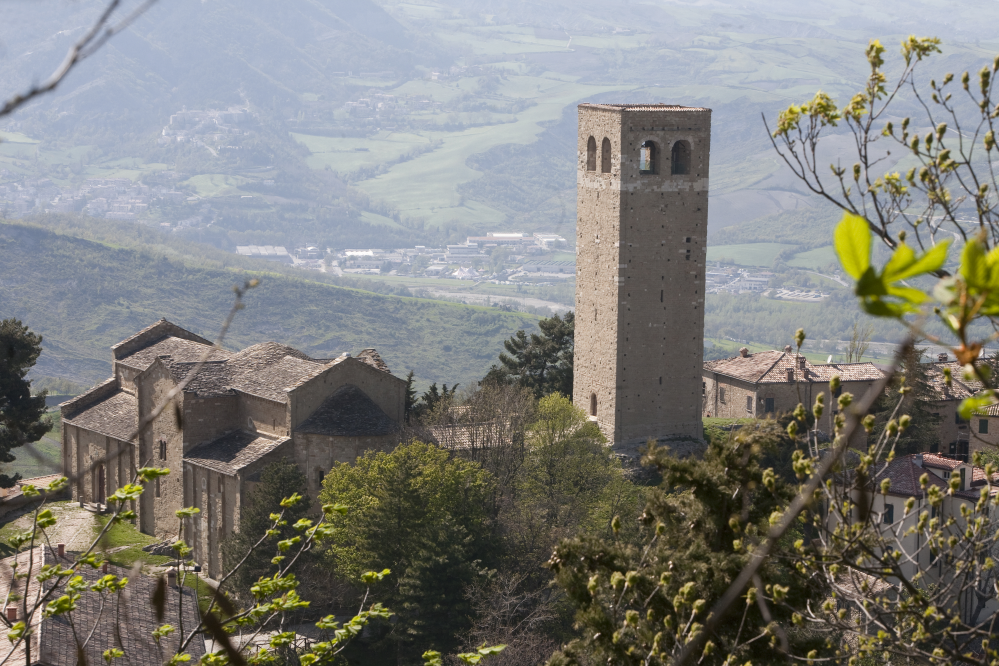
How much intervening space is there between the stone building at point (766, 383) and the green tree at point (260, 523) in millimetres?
18838

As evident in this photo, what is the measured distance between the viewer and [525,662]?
22.6 m

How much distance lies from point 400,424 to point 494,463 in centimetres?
261

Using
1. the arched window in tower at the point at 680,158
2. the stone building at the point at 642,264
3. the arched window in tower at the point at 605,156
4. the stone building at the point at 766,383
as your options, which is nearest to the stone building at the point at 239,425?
the stone building at the point at 642,264

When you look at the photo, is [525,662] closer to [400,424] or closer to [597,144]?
[400,424]

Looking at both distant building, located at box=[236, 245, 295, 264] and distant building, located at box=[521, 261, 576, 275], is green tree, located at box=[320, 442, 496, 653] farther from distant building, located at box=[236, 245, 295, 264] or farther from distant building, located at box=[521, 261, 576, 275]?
distant building, located at box=[236, 245, 295, 264]

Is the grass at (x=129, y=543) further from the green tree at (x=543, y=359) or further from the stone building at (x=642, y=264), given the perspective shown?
the stone building at (x=642, y=264)

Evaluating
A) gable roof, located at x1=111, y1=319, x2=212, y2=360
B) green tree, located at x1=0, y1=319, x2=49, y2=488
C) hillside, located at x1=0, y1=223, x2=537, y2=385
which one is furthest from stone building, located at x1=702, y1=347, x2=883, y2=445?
hillside, located at x1=0, y1=223, x2=537, y2=385

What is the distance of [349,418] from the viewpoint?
29.0 meters

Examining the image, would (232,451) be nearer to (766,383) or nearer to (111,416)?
(111,416)

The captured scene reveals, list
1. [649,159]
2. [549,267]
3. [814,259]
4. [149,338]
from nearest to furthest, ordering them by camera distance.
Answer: [649,159] < [149,338] < [814,259] < [549,267]

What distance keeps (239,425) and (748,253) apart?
169 meters

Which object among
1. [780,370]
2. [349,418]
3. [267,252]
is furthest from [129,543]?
[267,252]

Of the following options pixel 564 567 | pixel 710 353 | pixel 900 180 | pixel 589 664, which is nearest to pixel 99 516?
pixel 589 664

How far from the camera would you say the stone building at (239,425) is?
2880cm
